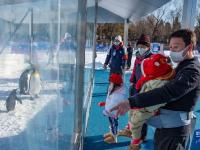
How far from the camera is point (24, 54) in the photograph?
3.70 feet

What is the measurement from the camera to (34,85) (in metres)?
1.36

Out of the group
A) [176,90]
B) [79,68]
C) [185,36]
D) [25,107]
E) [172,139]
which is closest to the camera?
[25,107]

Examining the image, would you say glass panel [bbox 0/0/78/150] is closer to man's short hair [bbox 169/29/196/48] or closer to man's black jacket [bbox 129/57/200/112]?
man's black jacket [bbox 129/57/200/112]

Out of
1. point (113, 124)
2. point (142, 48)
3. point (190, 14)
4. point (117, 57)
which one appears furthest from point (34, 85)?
point (117, 57)

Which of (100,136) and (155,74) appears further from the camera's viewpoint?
(100,136)

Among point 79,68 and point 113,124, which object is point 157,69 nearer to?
point 79,68

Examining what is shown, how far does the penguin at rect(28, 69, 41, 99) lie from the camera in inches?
50.2

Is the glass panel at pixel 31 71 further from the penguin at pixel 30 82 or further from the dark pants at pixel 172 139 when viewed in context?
the dark pants at pixel 172 139

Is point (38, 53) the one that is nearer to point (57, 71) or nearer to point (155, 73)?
point (57, 71)

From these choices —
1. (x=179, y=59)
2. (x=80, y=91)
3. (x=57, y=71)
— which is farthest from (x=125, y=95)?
(x=57, y=71)

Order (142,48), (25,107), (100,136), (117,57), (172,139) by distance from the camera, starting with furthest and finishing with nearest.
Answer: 1. (117,57)
2. (100,136)
3. (142,48)
4. (172,139)
5. (25,107)

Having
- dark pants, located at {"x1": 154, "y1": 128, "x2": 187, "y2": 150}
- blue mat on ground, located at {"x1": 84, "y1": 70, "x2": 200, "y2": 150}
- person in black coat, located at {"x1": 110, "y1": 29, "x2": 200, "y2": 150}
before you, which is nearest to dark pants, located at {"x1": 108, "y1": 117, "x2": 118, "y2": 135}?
blue mat on ground, located at {"x1": 84, "y1": 70, "x2": 200, "y2": 150}

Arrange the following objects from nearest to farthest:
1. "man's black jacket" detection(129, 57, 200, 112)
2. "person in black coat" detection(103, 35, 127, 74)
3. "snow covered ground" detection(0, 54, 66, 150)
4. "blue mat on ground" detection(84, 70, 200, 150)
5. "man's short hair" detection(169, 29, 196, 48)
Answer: "snow covered ground" detection(0, 54, 66, 150)
"man's black jacket" detection(129, 57, 200, 112)
"man's short hair" detection(169, 29, 196, 48)
"blue mat on ground" detection(84, 70, 200, 150)
"person in black coat" detection(103, 35, 127, 74)

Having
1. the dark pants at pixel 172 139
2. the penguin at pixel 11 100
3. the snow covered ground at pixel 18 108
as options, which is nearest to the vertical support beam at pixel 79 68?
the dark pants at pixel 172 139
